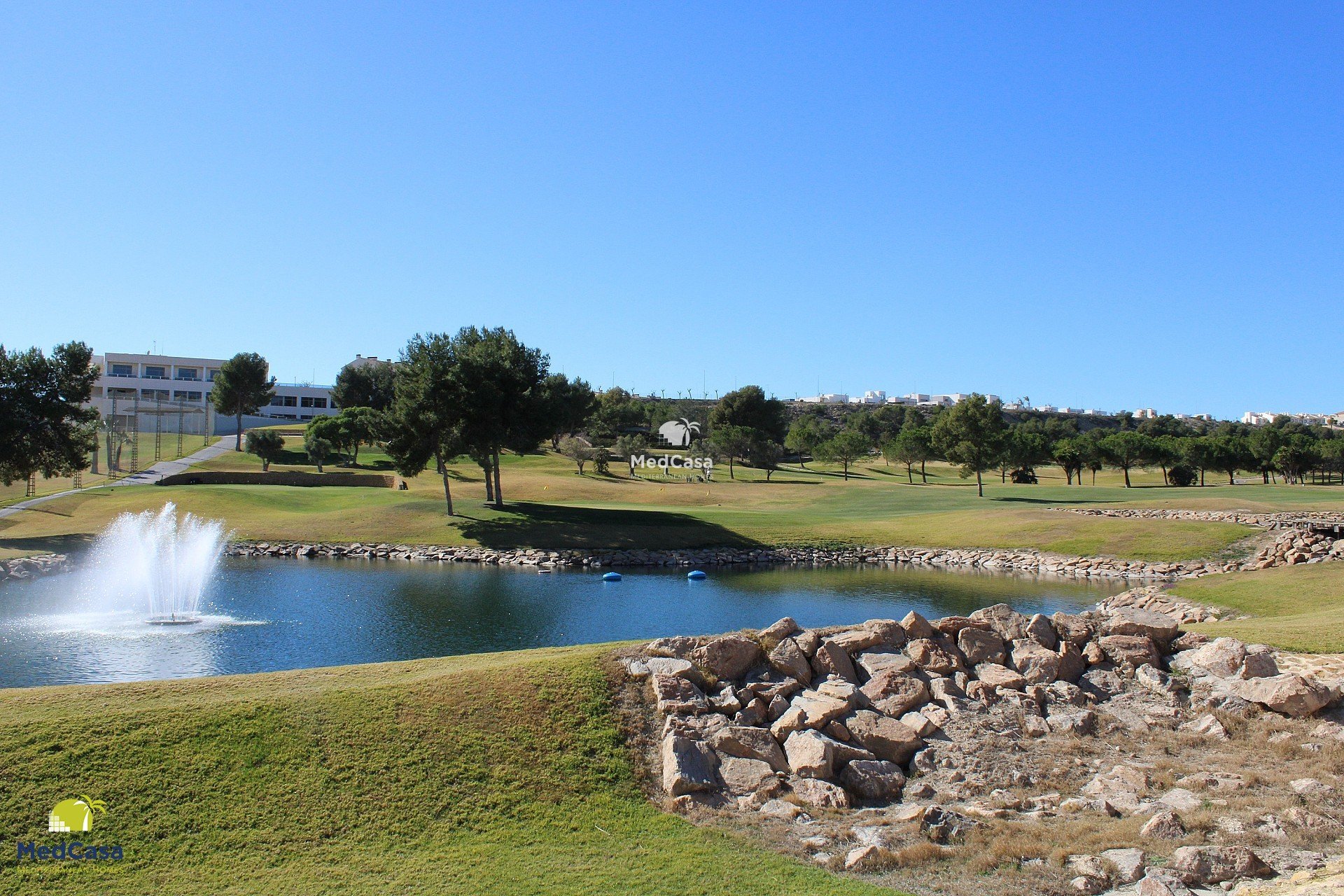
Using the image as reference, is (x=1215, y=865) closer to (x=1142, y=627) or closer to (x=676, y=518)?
(x=1142, y=627)

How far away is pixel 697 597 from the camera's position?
34.8 meters

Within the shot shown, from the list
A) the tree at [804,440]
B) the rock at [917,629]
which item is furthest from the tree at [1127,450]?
the rock at [917,629]

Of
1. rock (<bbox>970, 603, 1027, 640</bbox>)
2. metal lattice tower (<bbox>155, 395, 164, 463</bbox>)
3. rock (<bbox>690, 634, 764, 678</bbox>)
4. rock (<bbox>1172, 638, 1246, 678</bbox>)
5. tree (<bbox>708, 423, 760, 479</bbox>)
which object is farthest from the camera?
tree (<bbox>708, 423, 760, 479</bbox>)

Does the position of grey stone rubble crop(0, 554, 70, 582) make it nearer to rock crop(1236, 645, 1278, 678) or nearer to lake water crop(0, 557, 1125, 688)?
lake water crop(0, 557, 1125, 688)

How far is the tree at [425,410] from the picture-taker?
5194 cm

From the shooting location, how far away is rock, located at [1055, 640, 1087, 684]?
15.0m

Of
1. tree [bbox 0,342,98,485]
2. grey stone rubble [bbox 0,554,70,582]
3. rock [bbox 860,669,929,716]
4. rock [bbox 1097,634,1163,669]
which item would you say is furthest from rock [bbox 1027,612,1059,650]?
tree [bbox 0,342,98,485]

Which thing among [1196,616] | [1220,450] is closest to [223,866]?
[1196,616]

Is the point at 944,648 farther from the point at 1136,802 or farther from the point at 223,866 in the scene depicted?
the point at 223,866

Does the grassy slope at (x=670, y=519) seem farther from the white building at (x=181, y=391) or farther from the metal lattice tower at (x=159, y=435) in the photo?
Result: the white building at (x=181, y=391)

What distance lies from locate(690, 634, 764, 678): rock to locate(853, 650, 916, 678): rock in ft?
5.52

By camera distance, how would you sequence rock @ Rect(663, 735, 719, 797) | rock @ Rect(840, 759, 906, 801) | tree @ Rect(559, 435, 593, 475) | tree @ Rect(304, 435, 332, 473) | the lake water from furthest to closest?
tree @ Rect(559, 435, 593, 475)
tree @ Rect(304, 435, 332, 473)
the lake water
rock @ Rect(840, 759, 906, 801)
rock @ Rect(663, 735, 719, 797)

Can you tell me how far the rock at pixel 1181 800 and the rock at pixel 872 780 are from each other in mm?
3157

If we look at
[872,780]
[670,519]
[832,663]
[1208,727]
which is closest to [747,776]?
[872,780]
